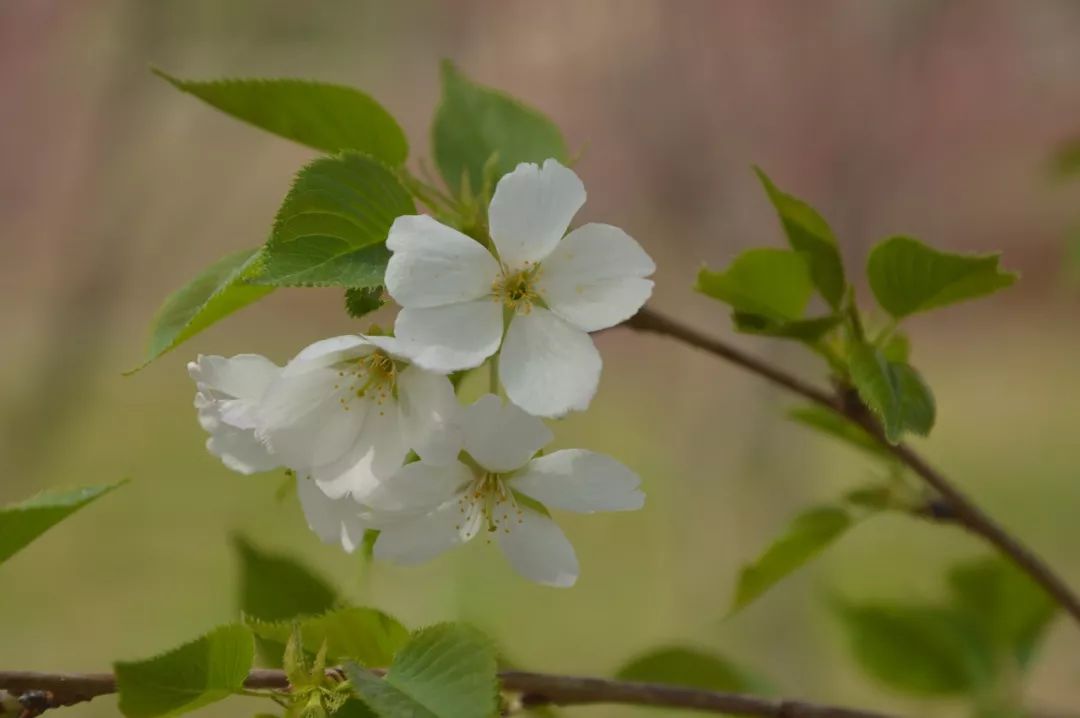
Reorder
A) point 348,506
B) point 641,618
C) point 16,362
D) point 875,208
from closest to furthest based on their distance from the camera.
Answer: point 348,506
point 875,208
point 641,618
point 16,362

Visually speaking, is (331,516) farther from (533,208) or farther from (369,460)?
(533,208)

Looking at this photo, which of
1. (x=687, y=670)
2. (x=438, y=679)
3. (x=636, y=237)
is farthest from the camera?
(x=636, y=237)

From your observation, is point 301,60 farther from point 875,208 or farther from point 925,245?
point 925,245

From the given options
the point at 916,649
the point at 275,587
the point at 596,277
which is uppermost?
the point at 596,277

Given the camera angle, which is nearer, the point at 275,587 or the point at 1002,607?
the point at 275,587

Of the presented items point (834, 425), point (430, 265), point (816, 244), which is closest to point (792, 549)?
point (834, 425)

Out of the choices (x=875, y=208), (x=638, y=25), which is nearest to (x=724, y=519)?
(x=875, y=208)

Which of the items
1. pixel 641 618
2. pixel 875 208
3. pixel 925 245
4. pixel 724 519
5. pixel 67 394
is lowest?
pixel 641 618
